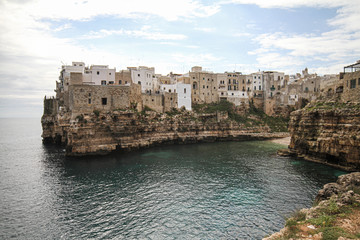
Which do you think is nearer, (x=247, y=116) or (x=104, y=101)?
(x=104, y=101)

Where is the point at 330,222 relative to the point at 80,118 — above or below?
below

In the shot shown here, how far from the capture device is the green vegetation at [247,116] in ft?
215

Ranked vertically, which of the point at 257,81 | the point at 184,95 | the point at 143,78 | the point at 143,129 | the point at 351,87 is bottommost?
the point at 143,129

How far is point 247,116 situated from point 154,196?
50.8 meters

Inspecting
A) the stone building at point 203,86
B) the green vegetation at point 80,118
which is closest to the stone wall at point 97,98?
the green vegetation at point 80,118

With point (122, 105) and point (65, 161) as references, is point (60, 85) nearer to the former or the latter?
point (122, 105)

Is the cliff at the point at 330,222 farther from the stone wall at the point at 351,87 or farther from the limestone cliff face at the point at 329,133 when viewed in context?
the stone wall at the point at 351,87

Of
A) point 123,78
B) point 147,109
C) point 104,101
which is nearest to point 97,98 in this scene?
point 104,101

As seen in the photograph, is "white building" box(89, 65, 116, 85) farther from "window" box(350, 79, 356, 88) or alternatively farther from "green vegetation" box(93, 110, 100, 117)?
"window" box(350, 79, 356, 88)

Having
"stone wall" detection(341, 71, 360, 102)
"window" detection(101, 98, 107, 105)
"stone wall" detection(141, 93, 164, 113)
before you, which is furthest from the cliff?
"stone wall" detection(141, 93, 164, 113)

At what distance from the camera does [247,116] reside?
6844 centimetres

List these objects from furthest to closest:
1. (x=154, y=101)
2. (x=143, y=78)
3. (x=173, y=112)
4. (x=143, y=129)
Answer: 1. (x=173, y=112)
2. (x=154, y=101)
3. (x=143, y=78)
4. (x=143, y=129)

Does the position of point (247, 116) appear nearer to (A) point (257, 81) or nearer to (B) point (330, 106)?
(A) point (257, 81)

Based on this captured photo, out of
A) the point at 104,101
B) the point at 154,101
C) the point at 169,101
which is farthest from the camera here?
the point at 169,101
